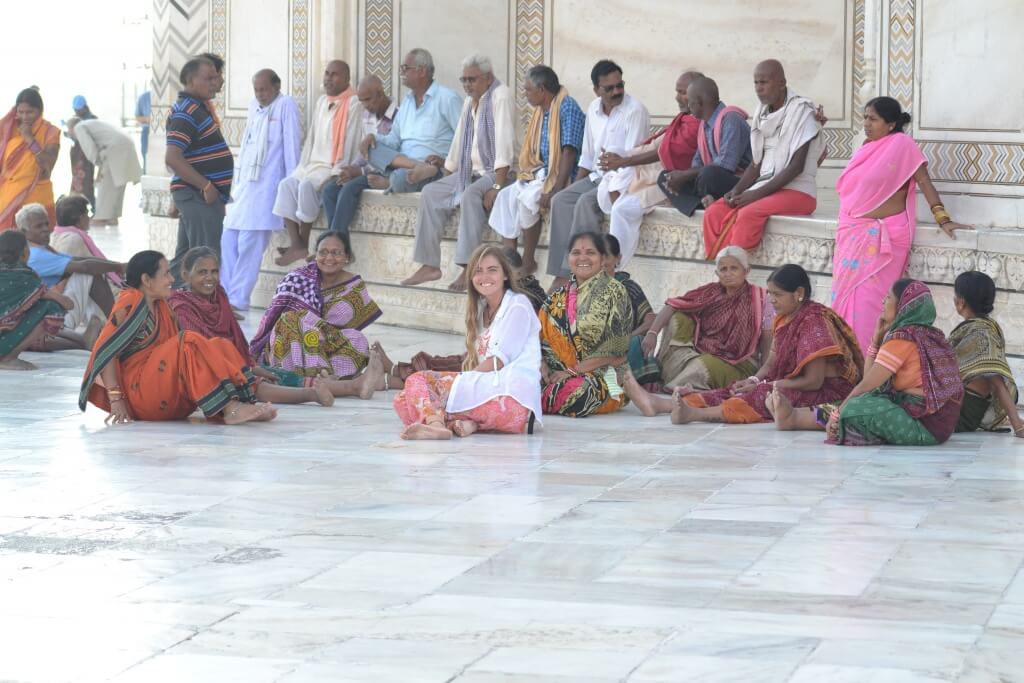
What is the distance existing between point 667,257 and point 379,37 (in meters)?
3.43

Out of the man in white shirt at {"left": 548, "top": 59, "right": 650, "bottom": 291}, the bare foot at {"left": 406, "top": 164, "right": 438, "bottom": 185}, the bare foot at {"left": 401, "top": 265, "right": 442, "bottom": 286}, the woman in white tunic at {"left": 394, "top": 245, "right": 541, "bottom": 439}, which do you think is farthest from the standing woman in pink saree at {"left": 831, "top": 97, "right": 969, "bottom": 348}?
the bare foot at {"left": 406, "top": 164, "right": 438, "bottom": 185}

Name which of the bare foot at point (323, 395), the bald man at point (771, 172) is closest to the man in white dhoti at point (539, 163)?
the bald man at point (771, 172)

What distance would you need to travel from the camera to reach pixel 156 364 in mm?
6766

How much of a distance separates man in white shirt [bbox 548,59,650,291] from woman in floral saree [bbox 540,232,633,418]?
178 centimetres

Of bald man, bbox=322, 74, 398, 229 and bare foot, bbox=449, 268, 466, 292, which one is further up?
bald man, bbox=322, 74, 398, 229

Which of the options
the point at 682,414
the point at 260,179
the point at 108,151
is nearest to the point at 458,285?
the point at 260,179

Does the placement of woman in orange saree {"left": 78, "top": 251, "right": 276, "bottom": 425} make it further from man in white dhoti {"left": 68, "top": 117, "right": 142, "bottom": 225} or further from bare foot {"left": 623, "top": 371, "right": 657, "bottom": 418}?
man in white dhoti {"left": 68, "top": 117, "right": 142, "bottom": 225}

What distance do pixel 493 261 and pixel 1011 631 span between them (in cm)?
327

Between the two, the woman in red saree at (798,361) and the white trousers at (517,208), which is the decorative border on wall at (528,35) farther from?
the woman in red saree at (798,361)

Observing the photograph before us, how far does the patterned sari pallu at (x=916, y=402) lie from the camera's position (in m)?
6.29

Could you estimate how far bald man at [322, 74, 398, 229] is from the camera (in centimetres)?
1098

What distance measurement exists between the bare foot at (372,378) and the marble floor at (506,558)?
1.13m

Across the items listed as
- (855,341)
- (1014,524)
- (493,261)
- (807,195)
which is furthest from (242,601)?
(807,195)

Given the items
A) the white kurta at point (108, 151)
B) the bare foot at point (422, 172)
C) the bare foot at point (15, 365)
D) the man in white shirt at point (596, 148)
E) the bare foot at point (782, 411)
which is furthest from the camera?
the white kurta at point (108, 151)
